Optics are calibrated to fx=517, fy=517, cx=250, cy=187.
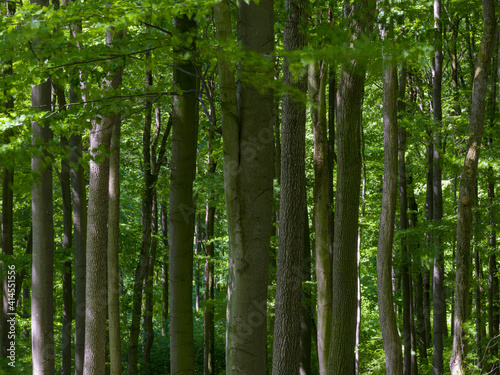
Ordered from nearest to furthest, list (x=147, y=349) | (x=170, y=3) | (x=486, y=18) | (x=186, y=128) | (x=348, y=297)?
(x=170, y=3)
(x=186, y=128)
(x=348, y=297)
(x=486, y=18)
(x=147, y=349)

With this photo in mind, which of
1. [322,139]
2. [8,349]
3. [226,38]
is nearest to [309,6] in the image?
[322,139]

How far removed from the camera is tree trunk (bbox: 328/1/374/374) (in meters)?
6.77

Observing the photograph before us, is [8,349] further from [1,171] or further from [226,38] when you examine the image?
[226,38]

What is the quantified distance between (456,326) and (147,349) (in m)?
10.3

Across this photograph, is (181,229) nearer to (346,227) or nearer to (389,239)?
(346,227)

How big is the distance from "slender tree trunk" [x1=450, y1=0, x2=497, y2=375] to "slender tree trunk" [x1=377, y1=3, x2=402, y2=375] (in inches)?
45.8

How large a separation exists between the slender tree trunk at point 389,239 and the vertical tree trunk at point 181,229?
3.62 metres

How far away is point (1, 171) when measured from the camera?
13352 mm

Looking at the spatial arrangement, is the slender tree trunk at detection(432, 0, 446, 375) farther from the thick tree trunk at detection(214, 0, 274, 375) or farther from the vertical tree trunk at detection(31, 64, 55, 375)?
the thick tree trunk at detection(214, 0, 274, 375)

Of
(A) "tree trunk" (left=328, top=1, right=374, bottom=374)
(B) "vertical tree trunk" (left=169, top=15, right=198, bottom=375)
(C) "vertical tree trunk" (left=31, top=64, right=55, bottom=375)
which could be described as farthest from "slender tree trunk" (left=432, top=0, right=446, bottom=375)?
(C) "vertical tree trunk" (left=31, top=64, right=55, bottom=375)

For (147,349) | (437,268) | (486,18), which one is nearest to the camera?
(486,18)

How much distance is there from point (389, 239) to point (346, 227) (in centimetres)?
167

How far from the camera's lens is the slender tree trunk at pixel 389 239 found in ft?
26.5

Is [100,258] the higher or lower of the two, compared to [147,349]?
Answer: higher
